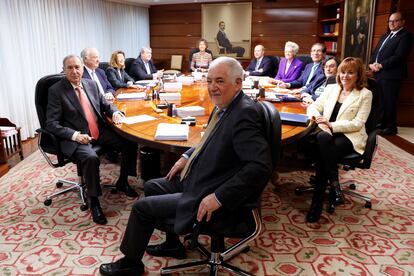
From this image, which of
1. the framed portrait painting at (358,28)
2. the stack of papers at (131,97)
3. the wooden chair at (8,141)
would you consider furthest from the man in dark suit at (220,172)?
the framed portrait painting at (358,28)

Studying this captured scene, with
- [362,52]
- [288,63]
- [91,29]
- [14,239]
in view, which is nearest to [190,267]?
[14,239]

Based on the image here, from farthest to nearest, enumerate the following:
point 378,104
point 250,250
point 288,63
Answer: point 288,63
point 378,104
point 250,250

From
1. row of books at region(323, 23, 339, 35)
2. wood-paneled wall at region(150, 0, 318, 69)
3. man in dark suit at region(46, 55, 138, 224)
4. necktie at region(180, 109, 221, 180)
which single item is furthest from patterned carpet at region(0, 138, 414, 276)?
wood-paneled wall at region(150, 0, 318, 69)

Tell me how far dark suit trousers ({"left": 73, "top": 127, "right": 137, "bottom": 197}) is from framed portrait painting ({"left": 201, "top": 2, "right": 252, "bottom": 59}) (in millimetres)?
6666

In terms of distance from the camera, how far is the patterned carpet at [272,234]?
2.17 meters

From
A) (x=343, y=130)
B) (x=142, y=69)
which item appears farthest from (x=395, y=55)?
(x=142, y=69)

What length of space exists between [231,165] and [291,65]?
3.94m

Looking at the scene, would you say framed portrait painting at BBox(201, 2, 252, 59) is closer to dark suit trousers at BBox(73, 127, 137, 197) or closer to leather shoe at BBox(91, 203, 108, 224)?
dark suit trousers at BBox(73, 127, 137, 197)

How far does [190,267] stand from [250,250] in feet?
1.63

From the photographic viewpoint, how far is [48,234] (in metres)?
2.53

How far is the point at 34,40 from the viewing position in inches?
204

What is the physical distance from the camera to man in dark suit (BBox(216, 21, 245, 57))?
9164 mm

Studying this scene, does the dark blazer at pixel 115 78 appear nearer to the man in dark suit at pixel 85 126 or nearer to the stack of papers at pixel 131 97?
the stack of papers at pixel 131 97

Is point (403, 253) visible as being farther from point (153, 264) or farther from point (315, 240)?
point (153, 264)
